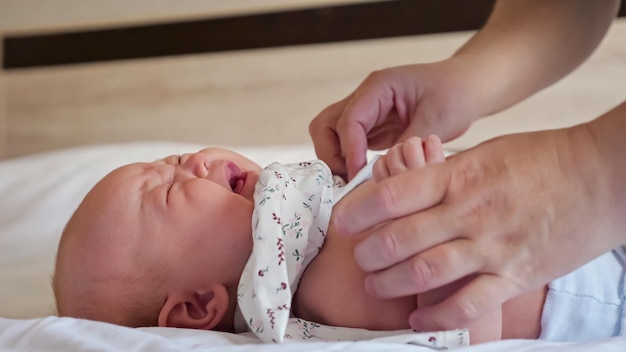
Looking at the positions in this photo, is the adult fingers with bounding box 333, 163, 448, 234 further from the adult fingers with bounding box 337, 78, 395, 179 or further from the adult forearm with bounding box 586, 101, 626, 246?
the adult fingers with bounding box 337, 78, 395, 179

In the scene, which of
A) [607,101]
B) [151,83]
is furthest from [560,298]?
[151,83]

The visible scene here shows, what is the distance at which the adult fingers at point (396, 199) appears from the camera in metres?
0.63

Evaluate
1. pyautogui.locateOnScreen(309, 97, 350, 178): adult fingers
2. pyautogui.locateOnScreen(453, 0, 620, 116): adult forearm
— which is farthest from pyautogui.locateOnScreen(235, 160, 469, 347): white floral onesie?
pyautogui.locateOnScreen(453, 0, 620, 116): adult forearm

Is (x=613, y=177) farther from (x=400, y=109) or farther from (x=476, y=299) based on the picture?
(x=400, y=109)

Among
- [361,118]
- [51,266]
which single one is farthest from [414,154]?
[51,266]

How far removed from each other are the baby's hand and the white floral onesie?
0.13 m

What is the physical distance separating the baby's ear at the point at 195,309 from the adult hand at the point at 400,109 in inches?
9.6

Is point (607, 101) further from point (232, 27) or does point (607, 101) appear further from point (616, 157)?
point (616, 157)

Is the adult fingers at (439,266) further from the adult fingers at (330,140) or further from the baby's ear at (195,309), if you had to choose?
the adult fingers at (330,140)

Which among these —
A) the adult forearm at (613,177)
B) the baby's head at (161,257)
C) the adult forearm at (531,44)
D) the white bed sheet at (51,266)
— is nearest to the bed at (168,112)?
the white bed sheet at (51,266)

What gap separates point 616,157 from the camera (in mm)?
625

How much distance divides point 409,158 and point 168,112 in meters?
1.41

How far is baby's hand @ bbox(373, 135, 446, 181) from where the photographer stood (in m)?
0.69

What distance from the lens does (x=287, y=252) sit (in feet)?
2.59
